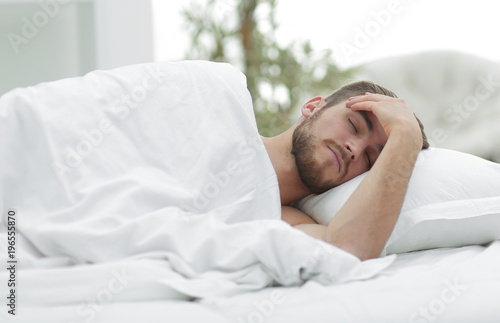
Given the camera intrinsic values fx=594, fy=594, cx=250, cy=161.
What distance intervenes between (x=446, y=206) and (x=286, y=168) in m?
0.43

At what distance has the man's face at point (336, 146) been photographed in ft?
4.96

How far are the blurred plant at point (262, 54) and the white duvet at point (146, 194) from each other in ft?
5.88

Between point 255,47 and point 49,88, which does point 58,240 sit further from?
point 255,47

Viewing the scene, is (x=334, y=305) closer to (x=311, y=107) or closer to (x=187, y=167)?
(x=187, y=167)

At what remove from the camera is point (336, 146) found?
1511mm

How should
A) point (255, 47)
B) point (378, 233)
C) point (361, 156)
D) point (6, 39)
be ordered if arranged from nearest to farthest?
point (378, 233), point (361, 156), point (6, 39), point (255, 47)

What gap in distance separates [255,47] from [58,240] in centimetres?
252

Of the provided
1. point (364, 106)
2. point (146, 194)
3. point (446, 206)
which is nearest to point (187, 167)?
point (146, 194)

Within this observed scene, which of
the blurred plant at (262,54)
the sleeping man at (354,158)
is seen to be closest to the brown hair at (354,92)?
the sleeping man at (354,158)

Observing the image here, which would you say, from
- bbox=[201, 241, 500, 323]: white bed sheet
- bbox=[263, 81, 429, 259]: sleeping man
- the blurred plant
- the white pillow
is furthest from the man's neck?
the blurred plant

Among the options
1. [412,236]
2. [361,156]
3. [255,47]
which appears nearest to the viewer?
[412,236]

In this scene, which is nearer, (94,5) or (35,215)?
(35,215)

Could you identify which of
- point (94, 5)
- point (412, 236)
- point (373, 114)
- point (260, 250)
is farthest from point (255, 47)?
point (260, 250)

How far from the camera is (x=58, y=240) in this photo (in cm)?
109
